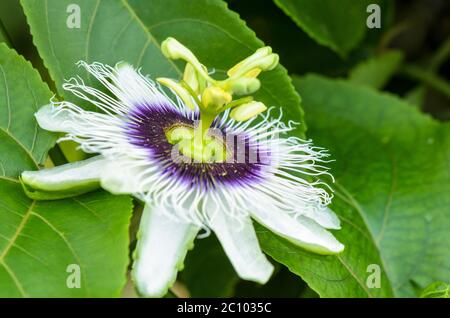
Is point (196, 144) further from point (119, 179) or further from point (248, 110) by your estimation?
point (119, 179)

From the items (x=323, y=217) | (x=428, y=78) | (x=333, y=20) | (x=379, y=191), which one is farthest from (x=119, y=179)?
(x=428, y=78)

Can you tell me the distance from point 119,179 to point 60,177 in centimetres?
11

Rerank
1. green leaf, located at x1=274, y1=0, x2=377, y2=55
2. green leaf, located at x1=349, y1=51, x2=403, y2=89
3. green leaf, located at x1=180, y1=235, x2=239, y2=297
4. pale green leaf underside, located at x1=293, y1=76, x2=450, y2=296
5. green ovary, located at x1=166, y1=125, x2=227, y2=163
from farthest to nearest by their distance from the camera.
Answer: green leaf, located at x1=349, y1=51, x2=403, y2=89 < green leaf, located at x1=180, y1=235, x2=239, y2=297 < green leaf, located at x1=274, y1=0, x2=377, y2=55 < pale green leaf underside, located at x1=293, y1=76, x2=450, y2=296 < green ovary, located at x1=166, y1=125, x2=227, y2=163

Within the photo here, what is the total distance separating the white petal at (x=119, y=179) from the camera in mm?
1095

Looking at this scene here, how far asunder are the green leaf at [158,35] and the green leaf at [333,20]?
10.6 inches

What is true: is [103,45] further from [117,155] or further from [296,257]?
[296,257]

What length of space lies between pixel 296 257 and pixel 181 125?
1.11 ft

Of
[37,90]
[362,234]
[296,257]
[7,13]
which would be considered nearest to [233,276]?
[362,234]

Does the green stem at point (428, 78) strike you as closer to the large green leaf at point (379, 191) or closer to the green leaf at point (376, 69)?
the green leaf at point (376, 69)

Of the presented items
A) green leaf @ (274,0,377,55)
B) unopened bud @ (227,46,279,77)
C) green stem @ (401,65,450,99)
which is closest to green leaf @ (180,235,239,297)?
green leaf @ (274,0,377,55)

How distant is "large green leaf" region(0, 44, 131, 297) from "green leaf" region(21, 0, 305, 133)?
11 cm

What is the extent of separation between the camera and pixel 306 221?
1220 mm

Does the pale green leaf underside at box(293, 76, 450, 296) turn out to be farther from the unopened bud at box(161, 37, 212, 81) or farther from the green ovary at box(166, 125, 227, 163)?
the unopened bud at box(161, 37, 212, 81)

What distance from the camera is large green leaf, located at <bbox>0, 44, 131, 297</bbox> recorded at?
1.04 meters
